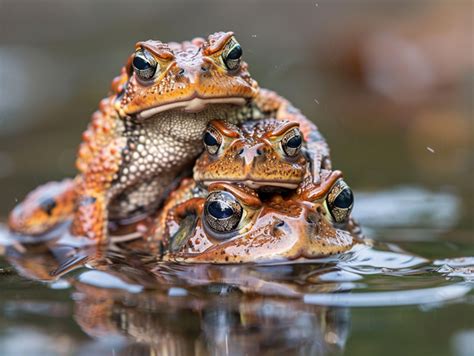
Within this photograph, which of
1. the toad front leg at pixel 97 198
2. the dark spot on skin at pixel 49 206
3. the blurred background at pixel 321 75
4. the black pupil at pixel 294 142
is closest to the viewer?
the black pupil at pixel 294 142

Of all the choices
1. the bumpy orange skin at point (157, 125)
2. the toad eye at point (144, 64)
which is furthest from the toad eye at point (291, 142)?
the toad eye at point (144, 64)

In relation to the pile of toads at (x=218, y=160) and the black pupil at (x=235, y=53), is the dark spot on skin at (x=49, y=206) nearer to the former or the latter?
the pile of toads at (x=218, y=160)

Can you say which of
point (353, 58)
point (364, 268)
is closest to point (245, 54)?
point (364, 268)

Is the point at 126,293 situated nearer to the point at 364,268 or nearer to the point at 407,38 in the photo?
the point at 364,268

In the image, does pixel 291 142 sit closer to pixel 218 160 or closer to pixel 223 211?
pixel 218 160

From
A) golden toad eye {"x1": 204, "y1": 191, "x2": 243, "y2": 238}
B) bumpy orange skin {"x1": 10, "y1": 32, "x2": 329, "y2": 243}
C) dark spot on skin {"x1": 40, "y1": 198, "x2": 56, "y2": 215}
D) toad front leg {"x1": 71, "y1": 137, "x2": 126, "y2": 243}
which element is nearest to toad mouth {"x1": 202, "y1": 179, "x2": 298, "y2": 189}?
golden toad eye {"x1": 204, "y1": 191, "x2": 243, "y2": 238}

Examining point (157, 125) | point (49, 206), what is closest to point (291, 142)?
point (157, 125)
